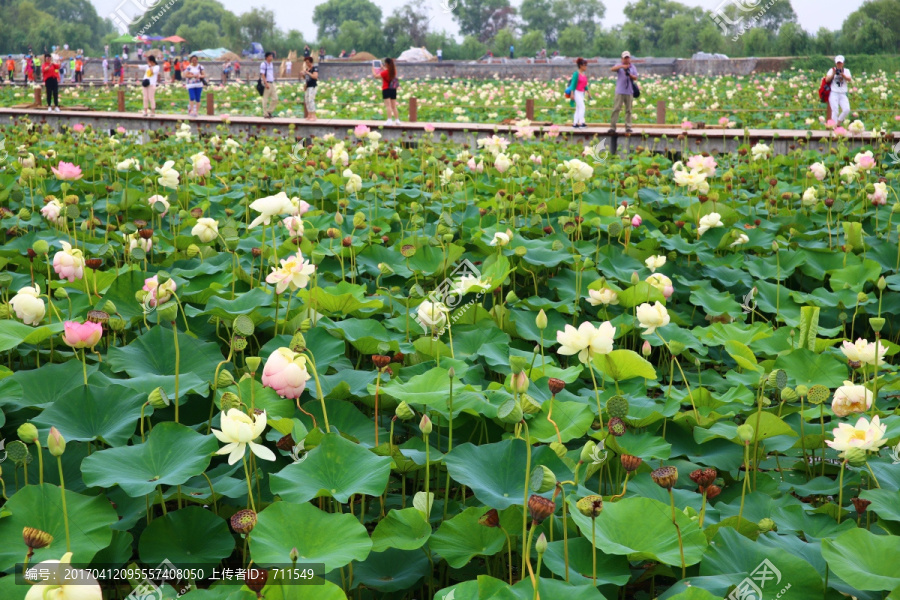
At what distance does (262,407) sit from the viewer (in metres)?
1.71

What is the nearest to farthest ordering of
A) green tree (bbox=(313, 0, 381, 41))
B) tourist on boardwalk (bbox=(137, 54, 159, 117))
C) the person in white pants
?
the person in white pants
tourist on boardwalk (bbox=(137, 54, 159, 117))
green tree (bbox=(313, 0, 381, 41))

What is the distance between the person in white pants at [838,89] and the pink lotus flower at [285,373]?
9.65 meters

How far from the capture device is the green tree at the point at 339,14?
79.0 m

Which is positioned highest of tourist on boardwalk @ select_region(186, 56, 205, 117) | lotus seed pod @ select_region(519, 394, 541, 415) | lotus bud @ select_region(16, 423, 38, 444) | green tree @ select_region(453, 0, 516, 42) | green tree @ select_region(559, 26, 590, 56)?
green tree @ select_region(453, 0, 516, 42)

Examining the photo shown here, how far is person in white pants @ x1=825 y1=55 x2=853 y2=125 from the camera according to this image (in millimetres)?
9617

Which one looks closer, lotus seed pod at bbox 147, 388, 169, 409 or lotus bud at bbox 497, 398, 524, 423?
lotus bud at bbox 497, 398, 524, 423

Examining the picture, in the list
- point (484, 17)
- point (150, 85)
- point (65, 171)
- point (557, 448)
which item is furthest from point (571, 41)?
point (557, 448)

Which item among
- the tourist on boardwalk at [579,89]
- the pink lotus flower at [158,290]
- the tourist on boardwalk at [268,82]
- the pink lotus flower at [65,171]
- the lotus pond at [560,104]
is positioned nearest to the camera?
the pink lotus flower at [158,290]

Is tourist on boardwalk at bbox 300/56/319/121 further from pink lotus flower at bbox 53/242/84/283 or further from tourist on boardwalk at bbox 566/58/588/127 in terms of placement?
pink lotus flower at bbox 53/242/84/283

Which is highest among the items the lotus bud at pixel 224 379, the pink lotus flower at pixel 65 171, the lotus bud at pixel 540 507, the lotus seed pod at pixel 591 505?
the pink lotus flower at pixel 65 171

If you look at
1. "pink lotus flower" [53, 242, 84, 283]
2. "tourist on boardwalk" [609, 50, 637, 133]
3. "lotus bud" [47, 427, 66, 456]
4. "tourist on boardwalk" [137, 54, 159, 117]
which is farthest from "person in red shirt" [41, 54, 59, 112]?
"lotus bud" [47, 427, 66, 456]

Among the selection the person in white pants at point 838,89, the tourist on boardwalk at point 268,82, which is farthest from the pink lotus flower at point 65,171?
the person in white pants at point 838,89

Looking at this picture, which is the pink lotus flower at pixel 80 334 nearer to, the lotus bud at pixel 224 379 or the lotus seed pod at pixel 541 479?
the lotus bud at pixel 224 379

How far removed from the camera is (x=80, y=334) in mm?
1605
